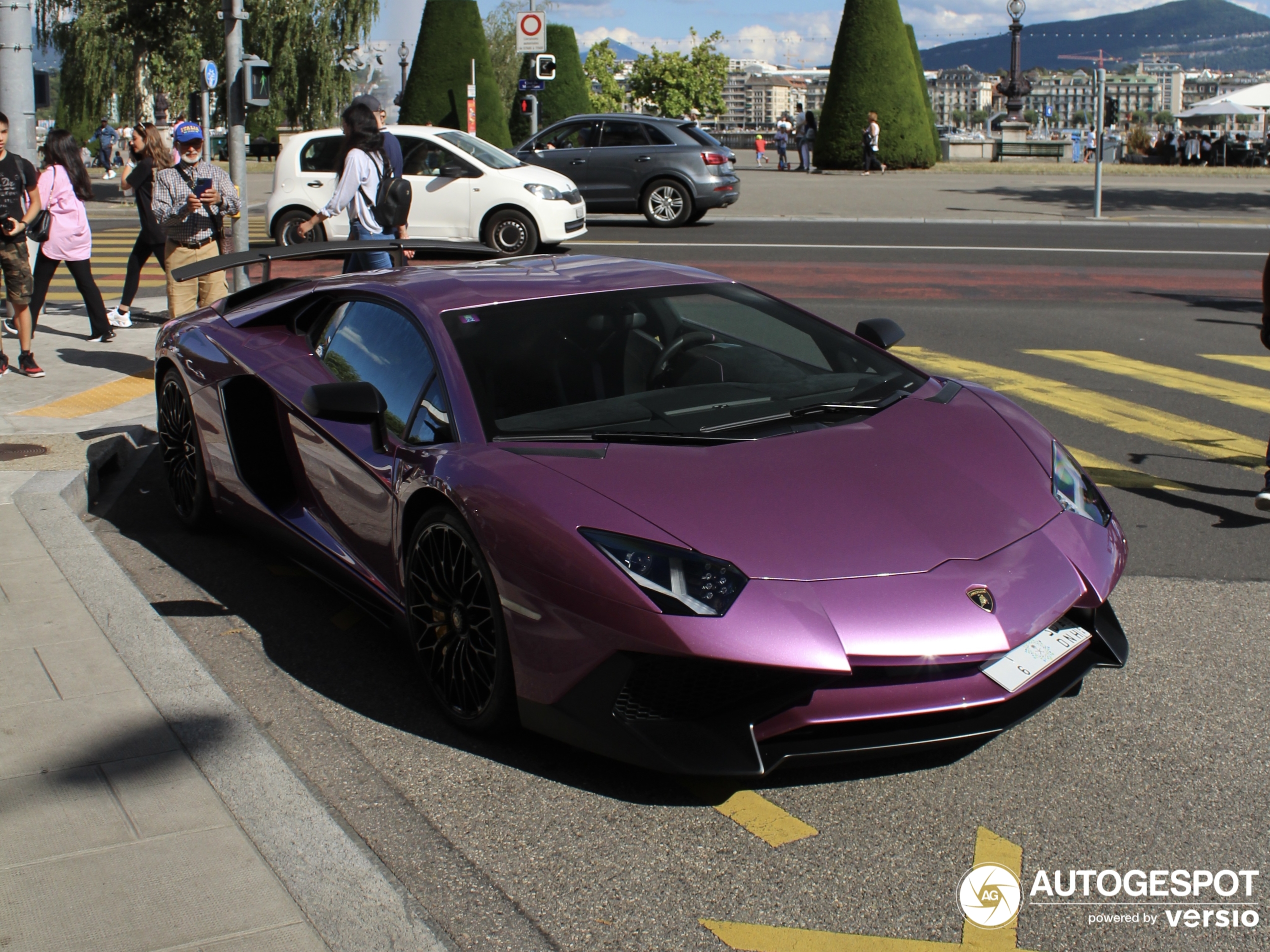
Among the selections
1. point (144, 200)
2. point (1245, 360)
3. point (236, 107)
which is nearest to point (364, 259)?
point (236, 107)

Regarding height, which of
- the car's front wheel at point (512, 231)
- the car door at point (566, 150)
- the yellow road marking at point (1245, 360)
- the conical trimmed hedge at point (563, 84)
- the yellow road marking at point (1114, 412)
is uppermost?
the conical trimmed hedge at point (563, 84)

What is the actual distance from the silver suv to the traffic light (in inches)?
422

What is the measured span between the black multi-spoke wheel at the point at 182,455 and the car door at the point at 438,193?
36.9ft

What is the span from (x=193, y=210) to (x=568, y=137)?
Answer: 42.9 feet

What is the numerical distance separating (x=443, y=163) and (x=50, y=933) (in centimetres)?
1535

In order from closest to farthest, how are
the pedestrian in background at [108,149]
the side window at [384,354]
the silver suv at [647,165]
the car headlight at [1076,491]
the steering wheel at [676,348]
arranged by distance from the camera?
the car headlight at [1076,491] < the side window at [384,354] < the steering wheel at [676,348] < the silver suv at [647,165] < the pedestrian in background at [108,149]

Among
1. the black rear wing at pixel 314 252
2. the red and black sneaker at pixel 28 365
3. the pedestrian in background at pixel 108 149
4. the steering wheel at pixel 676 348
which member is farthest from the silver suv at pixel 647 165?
the pedestrian in background at pixel 108 149

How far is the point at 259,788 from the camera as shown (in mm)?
3324

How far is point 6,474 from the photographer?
641cm

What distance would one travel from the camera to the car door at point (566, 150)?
869 inches

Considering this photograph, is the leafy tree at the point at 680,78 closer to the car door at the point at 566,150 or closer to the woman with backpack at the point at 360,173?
the car door at the point at 566,150

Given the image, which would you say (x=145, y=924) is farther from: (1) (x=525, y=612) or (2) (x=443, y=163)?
(2) (x=443, y=163)

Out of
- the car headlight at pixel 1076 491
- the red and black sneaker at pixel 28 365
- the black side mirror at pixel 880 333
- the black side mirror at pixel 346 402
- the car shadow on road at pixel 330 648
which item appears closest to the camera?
the car shadow on road at pixel 330 648

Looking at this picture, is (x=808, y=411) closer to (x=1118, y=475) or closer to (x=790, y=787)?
(x=790, y=787)
